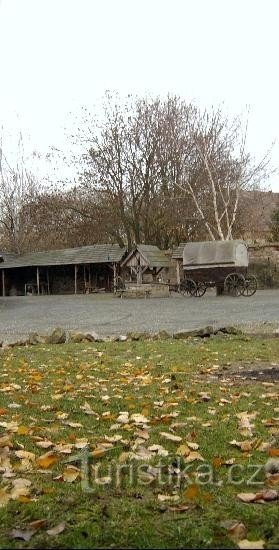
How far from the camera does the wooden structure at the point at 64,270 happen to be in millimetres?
44156

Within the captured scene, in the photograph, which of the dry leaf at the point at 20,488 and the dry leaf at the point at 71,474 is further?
the dry leaf at the point at 71,474

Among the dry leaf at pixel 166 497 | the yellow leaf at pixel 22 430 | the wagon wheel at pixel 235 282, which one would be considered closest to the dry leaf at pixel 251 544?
the dry leaf at pixel 166 497

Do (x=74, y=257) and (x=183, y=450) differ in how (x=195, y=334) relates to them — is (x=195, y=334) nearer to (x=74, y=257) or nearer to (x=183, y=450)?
(x=183, y=450)

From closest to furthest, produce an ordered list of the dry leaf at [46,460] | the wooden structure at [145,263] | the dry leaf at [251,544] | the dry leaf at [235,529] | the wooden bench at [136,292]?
the dry leaf at [251,544], the dry leaf at [235,529], the dry leaf at [46,460], the wooden bench at [136,292], the wooden structure at [145,263]

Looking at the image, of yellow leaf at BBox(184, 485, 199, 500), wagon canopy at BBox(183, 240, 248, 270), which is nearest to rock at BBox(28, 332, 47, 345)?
yellow leaf at BBox(184, 485, 199, 500)

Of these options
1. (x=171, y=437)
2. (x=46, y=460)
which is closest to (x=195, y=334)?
(x=171, y=437)

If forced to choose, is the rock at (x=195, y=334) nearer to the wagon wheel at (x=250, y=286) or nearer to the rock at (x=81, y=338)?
the rock at (x=81, y=338)

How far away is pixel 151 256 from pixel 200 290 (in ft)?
20.4

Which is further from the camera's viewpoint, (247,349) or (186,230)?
(186,230)

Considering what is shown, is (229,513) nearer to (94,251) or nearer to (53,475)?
(53,475)

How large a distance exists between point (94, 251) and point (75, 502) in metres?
41.6

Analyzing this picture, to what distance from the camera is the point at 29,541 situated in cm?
286

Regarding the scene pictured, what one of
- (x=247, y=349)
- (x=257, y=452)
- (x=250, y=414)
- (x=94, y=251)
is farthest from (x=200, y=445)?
(x=94, y=251)

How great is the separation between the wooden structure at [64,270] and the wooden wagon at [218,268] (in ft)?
34.8
